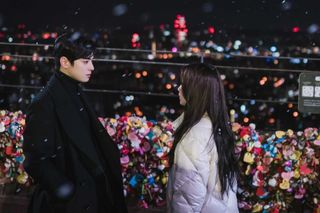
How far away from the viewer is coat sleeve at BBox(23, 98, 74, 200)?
1986mm

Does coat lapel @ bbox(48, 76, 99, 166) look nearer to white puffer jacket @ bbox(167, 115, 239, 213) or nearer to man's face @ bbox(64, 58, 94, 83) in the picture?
man's face @ bbox(64, 58, 94, 83)

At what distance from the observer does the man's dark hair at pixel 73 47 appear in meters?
2.20

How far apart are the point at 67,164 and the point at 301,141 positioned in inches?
78.4

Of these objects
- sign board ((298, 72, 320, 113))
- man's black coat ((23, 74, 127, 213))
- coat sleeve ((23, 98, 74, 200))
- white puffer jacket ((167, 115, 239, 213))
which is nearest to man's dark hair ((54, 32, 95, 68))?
man's black coat ((23, 74, 127, 213))

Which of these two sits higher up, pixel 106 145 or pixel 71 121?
pixel 71 121

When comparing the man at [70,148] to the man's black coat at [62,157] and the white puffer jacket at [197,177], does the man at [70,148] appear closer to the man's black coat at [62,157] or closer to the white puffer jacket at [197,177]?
the man's black coat at [62,157]

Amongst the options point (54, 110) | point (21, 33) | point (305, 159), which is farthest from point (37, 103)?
point (21, 33)

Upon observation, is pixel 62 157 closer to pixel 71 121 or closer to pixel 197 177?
pixel 71 121

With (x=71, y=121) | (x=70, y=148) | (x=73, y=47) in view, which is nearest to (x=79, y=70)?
(x=73, y=47)

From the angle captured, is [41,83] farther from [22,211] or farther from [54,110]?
[54,110]

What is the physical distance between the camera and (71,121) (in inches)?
84.0

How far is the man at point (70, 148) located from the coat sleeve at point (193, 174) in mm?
397

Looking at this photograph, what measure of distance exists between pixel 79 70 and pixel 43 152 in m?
0.45

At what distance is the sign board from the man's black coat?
2.23m
